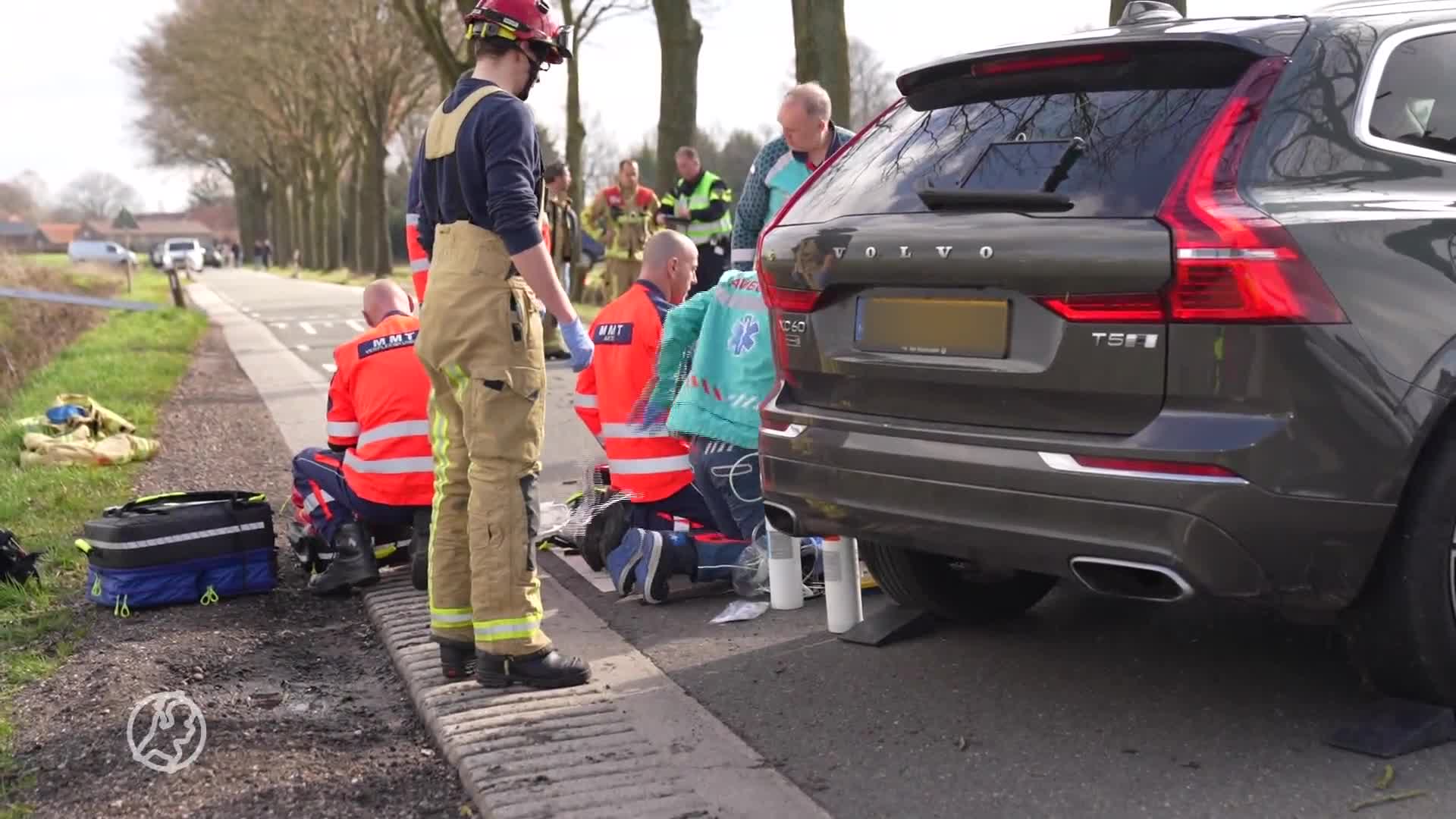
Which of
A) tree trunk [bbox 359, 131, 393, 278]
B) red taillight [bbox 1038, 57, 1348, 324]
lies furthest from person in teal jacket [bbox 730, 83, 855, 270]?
tree trunk [bbox 359, 131, 393, 278]

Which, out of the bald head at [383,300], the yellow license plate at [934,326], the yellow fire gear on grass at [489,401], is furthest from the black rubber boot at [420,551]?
the yellow license plate at [934,326]

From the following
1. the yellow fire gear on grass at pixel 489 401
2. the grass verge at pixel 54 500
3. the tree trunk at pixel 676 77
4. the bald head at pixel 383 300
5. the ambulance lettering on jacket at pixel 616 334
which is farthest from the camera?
the tree trunk at pixel 676 77

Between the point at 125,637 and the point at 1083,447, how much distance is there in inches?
139

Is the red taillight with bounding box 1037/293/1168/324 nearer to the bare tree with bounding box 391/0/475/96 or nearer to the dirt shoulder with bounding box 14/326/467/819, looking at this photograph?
the dirt shoulder with bounding box 14/326/467/819

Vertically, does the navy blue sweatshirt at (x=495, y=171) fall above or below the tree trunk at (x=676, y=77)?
below

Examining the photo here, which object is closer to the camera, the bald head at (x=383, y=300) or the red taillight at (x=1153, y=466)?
the red taillight at (x=1153, y=466)

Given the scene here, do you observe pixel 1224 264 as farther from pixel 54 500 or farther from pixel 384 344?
pixel 54 500

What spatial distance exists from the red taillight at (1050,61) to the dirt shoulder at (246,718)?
2343 mm

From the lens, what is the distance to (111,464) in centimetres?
895

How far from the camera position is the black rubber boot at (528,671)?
438 cm

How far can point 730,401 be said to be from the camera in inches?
214

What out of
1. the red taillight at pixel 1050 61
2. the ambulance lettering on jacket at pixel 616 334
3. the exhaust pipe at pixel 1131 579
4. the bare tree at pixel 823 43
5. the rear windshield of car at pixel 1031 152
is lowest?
the exhaust pipe at pixel 1131 579

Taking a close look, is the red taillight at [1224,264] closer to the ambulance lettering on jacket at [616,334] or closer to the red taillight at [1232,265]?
the red taillight at [1232,265]

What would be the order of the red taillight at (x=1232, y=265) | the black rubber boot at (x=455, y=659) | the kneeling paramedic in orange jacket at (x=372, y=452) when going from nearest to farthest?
1. the red taillight at (x=1232, y=265)
2. the black rubber boot at (x=455, y=659)
3. the kneeling paramedic in orange jacket at (x=372, y=452)
